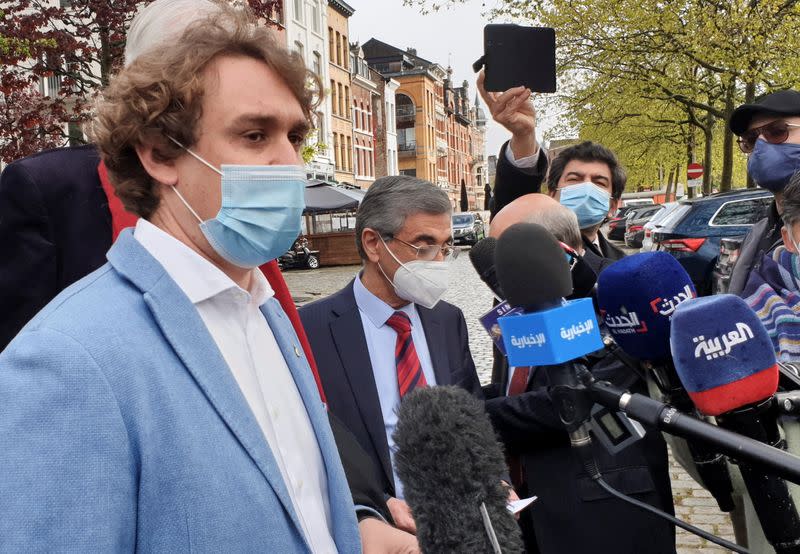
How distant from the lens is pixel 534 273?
1.34 metres

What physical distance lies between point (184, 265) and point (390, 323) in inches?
62.8

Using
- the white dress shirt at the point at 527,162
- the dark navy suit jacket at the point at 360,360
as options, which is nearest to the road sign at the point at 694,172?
the white dress shirt at the point at 527,162

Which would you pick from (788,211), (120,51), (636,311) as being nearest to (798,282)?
(788,211)

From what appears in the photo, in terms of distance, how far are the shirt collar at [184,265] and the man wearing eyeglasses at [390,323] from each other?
129cm

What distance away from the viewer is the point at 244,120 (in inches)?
57.1

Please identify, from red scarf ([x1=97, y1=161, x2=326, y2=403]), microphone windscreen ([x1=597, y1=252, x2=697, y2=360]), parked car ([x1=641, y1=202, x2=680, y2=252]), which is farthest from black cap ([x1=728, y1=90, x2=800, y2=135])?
parked car ([x1=641, y1=202, x2=680, y2=252])

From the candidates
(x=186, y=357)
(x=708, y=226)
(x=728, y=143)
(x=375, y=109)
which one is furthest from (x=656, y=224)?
(x=375, y=109)

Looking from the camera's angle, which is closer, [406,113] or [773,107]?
[773,107]

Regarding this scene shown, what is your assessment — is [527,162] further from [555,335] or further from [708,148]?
[708,148]

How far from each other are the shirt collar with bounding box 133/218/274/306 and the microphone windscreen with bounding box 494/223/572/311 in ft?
1.67

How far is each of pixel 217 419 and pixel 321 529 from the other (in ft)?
1.20

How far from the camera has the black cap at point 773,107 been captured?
11.4 feet

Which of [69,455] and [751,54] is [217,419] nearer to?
[69,455]

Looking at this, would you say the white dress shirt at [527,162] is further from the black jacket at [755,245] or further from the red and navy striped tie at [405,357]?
the black jacket at [755,245]
